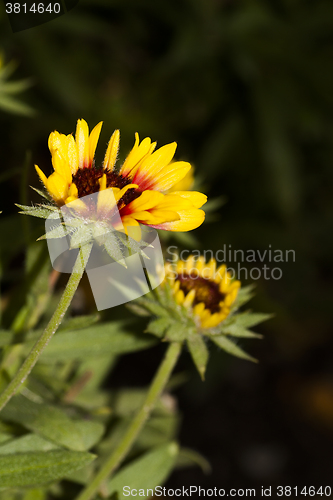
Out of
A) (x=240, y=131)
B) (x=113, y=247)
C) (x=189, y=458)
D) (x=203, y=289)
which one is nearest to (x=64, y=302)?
(x=113, y=247)

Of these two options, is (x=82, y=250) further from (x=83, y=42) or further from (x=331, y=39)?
(x=331, y=39)

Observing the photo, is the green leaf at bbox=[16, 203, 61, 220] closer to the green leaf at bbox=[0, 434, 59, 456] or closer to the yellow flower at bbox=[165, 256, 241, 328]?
the yellow flower at bbox=[165, 256, 241, 328]

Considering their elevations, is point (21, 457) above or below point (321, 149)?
below

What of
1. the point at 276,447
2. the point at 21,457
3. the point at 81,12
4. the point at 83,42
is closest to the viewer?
the point at 21,457

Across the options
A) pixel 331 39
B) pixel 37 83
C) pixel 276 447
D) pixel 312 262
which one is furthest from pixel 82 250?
pixel 331 39

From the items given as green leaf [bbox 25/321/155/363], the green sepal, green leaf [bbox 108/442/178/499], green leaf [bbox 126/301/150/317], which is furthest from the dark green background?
green leaf [bbox 126/301/150/317]

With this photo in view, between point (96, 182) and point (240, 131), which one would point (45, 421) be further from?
point (240, 131)
